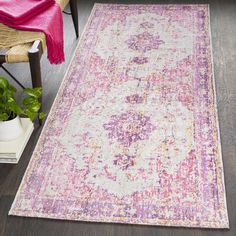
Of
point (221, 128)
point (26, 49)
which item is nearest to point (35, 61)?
point (26, 49)

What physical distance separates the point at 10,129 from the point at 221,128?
103cm

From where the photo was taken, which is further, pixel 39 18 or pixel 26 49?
pixel 39 18

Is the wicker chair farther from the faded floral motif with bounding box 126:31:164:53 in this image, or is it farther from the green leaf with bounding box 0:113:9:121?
the faded floral motif with bounding box 126:31:164:53

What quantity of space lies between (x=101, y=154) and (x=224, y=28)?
5.21ft

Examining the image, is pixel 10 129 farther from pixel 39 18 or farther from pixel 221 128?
pixel 221 128

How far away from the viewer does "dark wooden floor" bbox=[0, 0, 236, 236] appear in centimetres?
175

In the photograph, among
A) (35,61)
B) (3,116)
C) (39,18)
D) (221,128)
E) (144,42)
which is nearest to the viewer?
(3,116)

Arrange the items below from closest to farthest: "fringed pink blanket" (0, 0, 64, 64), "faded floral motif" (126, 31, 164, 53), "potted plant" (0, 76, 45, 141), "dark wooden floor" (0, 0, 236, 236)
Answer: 1. "dark wooden floor" (0, 0, 236, 236)
2. "potted plant" (0, 76, 45, 141)
3. "fringed pink blanket" (0, 0, 64, 64)
4. "faded floral motif" (126, 31, 164, 53)

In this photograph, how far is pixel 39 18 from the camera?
7.79 ft

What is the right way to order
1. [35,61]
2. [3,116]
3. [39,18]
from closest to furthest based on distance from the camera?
[3,116]
[35,61]
[39,18]

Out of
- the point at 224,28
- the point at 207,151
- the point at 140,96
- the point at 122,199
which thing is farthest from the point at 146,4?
the point at 122,199

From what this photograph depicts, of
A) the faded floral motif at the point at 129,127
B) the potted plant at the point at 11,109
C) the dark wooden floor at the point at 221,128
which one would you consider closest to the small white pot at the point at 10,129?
the potted plant at the point at 11,109

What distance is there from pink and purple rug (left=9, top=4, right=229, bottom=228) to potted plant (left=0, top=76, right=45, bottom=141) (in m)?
0.16

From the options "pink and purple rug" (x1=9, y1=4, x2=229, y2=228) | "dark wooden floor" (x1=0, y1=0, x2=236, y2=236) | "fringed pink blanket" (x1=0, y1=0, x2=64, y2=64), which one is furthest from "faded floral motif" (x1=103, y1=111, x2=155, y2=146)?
"fringed pink blanket" (x1=0, y1=0, x2=64, y2=64)
